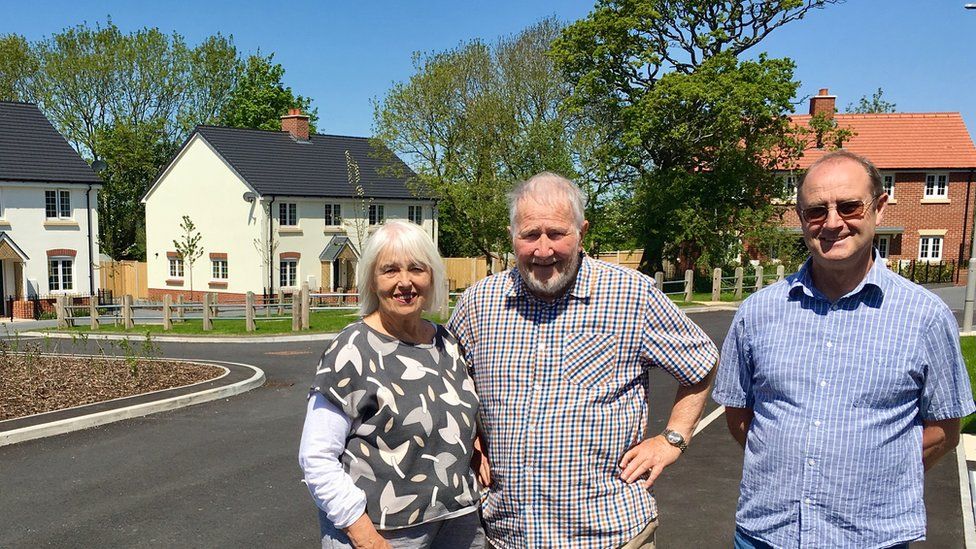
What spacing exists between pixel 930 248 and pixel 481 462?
43.3 m

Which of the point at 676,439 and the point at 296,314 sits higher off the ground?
the point at 676,439

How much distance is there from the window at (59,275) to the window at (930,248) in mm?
42202

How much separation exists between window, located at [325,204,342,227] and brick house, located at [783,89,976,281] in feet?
76.5

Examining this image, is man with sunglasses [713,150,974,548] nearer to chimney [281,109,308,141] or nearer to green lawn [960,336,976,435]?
green lawn [960,336,976,435]

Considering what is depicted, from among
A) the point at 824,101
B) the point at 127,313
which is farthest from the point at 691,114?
the point at 127,313

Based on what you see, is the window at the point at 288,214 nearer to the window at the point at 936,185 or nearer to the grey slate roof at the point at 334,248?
the grey slate roof at the point at 334,248

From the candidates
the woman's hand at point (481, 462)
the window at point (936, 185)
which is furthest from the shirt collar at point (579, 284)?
the window at point (936, 185)

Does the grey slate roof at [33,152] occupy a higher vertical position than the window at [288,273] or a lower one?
higher

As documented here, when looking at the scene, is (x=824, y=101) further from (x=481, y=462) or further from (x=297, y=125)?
(x=481, y=462)

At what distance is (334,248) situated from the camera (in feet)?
127

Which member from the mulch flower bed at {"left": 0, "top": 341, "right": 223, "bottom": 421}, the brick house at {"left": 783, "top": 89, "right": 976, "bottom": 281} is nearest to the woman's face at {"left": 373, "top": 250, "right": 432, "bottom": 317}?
the mulch flower bed at {"left": 0, "top": 341, "right": 223, "bottom": 421}

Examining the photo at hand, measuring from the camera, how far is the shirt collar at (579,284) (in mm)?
2992

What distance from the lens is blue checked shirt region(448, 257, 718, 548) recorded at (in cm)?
289

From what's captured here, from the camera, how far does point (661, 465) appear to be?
2984 mm
